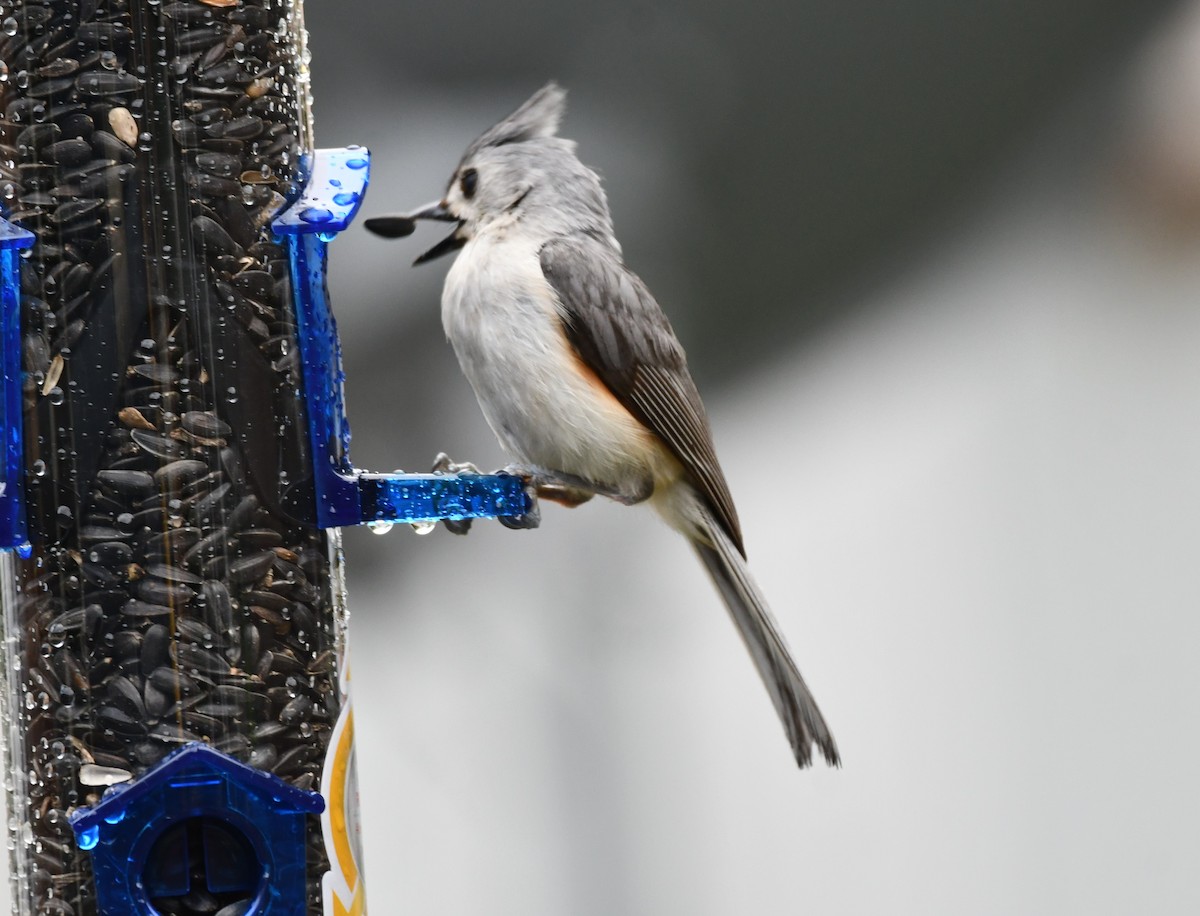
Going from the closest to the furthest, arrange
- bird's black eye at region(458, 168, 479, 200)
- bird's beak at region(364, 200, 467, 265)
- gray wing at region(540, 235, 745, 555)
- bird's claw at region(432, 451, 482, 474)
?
bird's claw at region(432, 451, 482, 474)
bird's beak at region(364, 200, 467, 265)
gray wing at region(540, 235, 745, 555)
bird's black eye at region(458, 168, 479, 200)

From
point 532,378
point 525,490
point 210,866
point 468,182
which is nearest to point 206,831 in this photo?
point 210,866

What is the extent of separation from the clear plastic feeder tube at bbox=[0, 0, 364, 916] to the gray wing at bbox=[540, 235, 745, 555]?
0.97 m

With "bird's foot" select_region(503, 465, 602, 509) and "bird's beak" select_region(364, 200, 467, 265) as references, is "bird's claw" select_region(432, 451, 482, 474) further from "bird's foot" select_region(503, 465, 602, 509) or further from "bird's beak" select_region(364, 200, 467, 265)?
"bird's beak" select_region(364, 200, 467, 265)

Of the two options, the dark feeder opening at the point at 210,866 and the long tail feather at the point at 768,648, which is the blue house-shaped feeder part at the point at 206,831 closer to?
the dark feeder opening at the point at 210,866

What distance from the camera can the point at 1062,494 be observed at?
545cm

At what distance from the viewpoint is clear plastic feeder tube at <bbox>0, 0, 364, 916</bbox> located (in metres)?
1.91

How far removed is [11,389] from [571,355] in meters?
1.25

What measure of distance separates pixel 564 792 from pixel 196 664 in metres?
3.35

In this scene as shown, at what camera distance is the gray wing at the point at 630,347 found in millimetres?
2928

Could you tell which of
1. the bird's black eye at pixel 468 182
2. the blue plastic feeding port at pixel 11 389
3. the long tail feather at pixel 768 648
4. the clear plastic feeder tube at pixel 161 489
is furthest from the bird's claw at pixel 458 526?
the bird's black eye at pixel 468 182

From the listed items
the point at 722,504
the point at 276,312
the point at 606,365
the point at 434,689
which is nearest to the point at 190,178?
the point at 276,312

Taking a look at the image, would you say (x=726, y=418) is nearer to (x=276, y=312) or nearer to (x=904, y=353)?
(x=904, y=353)

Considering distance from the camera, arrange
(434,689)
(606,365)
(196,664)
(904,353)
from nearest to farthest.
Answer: (196,664), (606,365), (434,689), (904,353)

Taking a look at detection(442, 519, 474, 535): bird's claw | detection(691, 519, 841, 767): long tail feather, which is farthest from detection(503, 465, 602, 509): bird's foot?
detection(691, 519, 841, 767): long tail feather
